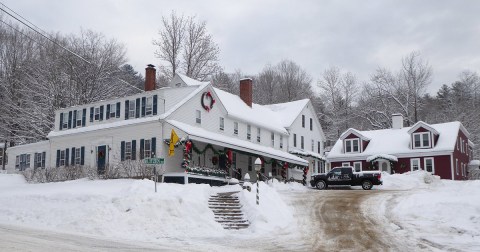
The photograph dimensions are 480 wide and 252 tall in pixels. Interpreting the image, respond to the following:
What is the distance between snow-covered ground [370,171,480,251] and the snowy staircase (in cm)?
608

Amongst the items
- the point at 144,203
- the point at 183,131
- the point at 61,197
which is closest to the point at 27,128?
the point at 183,131

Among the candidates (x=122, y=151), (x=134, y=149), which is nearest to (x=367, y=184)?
(x=134, y=149)

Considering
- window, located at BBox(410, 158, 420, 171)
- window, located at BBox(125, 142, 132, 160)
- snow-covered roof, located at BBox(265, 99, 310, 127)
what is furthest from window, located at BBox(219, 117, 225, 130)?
window, located at BBox(410, 158, 420, 171)

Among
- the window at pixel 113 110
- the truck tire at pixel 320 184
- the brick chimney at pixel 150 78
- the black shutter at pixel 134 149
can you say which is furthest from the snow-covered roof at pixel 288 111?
the black shutter at pixel 134 149

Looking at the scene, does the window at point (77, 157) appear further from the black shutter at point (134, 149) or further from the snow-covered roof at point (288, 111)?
the snow-covered roof at point (288, 111)

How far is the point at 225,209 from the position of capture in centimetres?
2194

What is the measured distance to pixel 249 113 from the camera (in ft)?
137

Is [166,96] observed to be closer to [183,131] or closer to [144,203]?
[183,131]

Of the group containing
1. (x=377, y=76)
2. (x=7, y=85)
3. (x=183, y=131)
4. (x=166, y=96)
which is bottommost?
(x=183, y=131)

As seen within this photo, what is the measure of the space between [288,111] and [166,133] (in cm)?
2043

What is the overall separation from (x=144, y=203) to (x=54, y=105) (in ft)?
101

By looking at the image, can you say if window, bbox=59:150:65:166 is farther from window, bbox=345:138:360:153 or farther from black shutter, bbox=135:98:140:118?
window, bbox=345:138:360:153

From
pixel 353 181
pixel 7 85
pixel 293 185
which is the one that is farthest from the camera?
pixel 7 85

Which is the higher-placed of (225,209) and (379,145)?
(379,145)
